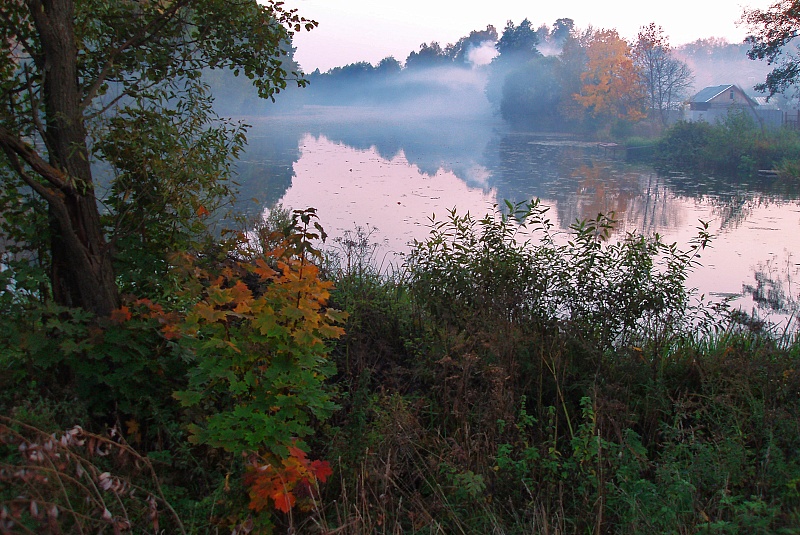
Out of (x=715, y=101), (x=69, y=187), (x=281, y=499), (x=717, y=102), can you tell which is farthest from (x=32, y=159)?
(x=715, y=101)

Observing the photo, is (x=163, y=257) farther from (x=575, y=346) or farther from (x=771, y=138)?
(x=771, y=138)

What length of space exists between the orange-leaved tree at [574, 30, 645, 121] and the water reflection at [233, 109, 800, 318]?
14687 millimetres

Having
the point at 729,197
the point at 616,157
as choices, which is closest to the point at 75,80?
the point at 729,197

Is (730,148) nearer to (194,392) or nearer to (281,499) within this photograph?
(194,392)

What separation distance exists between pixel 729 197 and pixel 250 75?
1718 cm

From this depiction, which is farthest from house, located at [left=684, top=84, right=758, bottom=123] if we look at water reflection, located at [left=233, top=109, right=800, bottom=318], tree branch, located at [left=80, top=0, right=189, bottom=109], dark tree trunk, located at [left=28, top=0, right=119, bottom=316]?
dark tree trunk, located at [left=28, top=0, right=119, bottom=316]

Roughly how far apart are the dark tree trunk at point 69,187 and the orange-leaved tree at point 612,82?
42.5 metres

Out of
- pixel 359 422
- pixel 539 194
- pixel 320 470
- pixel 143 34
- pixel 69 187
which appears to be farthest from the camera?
pixel 539 194

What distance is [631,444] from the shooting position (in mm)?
4293

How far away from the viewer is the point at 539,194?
18.2m

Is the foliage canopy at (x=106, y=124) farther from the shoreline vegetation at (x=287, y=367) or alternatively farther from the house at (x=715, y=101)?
the house at (x=715, y=101)

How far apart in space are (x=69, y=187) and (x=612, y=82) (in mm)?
44923

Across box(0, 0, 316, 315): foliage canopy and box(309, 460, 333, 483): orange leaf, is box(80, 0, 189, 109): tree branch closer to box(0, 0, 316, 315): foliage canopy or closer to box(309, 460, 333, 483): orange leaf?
box(0, 0, 316, 315): foliage canopy

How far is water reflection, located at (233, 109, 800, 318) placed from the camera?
12242mm
